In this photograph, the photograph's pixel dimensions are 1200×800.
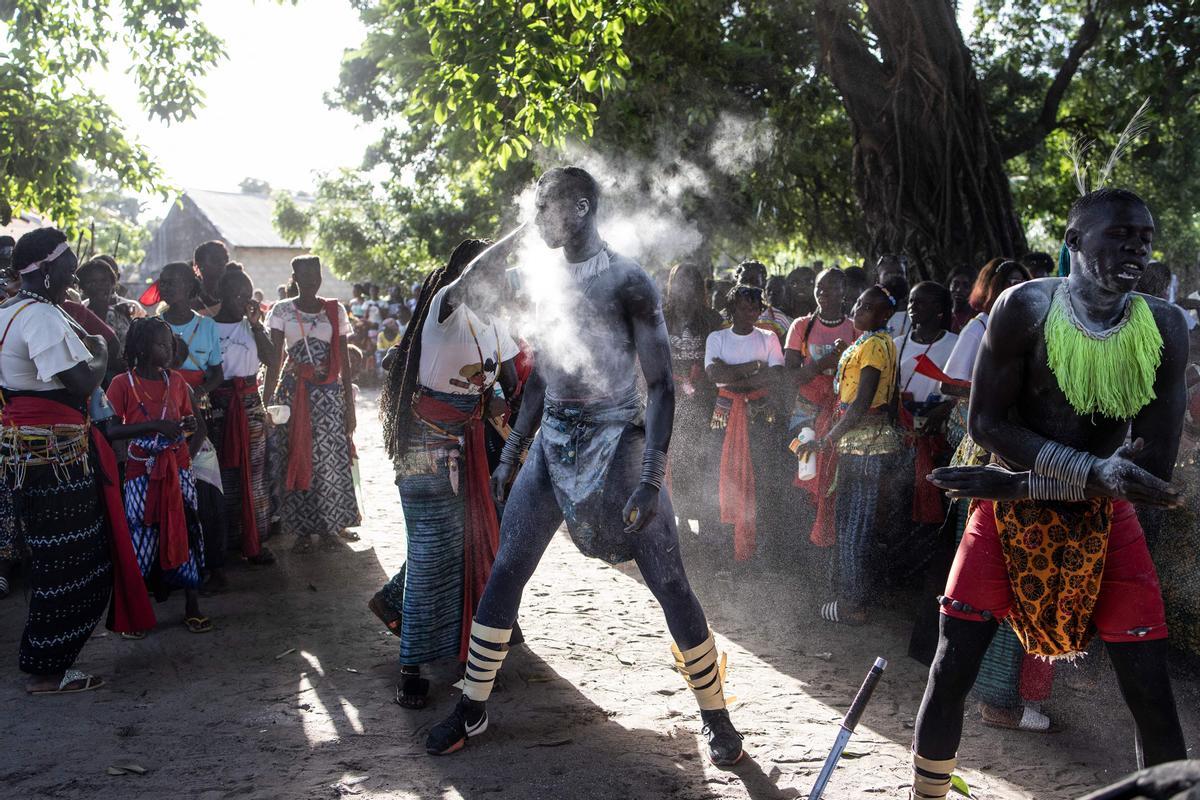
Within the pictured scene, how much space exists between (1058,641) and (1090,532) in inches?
13.3

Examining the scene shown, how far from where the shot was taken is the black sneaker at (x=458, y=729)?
12.7 feet

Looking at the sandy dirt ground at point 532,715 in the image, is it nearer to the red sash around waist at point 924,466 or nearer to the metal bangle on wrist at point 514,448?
the red sash around waist at point 924,466

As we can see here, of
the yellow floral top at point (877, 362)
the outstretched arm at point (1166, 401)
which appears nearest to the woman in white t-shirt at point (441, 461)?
the yellow floral top at point (877, 362)

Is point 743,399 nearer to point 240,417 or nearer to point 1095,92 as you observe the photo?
point 240,417

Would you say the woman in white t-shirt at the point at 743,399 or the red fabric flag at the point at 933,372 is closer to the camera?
the red fabric flag at the point at 933,372

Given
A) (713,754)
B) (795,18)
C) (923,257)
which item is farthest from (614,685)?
(795,18)

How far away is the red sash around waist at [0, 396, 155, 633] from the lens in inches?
185

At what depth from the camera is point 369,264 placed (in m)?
33.9

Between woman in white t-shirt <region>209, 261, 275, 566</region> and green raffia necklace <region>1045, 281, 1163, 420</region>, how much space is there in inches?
202

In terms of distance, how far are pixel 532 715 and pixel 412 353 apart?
5.28ft

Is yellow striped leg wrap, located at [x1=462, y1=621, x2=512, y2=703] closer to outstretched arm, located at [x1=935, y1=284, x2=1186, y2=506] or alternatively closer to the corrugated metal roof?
outstretched arm, located at [x1=935, y1=284, x2=1186, y2=506]

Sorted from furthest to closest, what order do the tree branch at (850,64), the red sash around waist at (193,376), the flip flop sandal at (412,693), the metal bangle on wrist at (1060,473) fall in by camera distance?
the tree branch at (850,64) → the red sash around waist at (193,376) → the flip flop sandal at (412,693) → the metal bangle on wrist at (1060,473)

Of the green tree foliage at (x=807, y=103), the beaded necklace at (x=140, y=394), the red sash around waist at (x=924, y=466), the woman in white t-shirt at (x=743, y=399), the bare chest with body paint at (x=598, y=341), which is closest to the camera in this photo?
the bare chest with body paint at (x=598, y=341)

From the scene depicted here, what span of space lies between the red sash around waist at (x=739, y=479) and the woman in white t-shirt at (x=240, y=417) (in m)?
3.02
